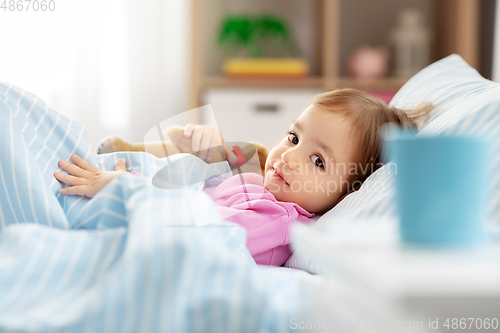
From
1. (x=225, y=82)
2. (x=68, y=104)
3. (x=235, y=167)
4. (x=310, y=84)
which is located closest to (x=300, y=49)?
(x=310, y=84)

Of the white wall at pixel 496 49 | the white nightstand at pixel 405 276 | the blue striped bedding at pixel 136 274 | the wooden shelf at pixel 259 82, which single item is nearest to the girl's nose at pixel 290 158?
the blue striped bedding at pixel 136 274

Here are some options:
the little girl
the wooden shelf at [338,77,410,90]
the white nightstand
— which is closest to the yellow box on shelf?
the wooden shelf at [338,77,410,90]

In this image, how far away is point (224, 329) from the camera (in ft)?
1.51

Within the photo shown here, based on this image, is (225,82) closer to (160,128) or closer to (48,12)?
(48,12)

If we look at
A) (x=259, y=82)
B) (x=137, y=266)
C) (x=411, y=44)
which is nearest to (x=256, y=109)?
(x=259, y=82)

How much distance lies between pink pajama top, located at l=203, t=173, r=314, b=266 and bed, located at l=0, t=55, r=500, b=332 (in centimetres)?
10

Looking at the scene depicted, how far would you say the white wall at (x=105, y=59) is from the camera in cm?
227

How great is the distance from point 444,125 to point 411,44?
220cm

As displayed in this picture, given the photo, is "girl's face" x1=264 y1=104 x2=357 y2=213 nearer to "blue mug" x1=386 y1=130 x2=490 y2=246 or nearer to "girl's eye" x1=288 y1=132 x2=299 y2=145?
"girl's eye" x1=288 y1=132 x2=299 y2=145

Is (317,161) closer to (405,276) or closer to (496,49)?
(405,276)

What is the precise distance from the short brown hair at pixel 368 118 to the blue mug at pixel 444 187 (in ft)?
1.91

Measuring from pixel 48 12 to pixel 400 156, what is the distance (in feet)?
7.96

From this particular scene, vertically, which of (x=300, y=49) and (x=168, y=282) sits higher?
(x=300, y=49)

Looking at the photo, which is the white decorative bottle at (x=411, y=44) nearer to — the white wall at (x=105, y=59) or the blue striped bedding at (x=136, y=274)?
the white wall at (x=105, y=59)
